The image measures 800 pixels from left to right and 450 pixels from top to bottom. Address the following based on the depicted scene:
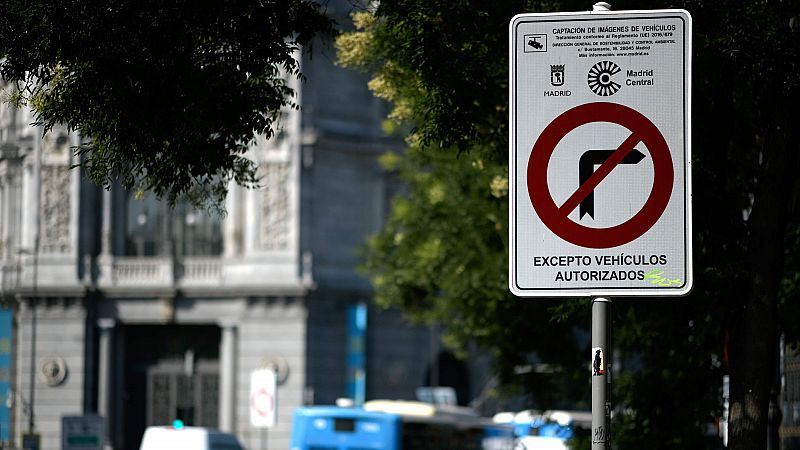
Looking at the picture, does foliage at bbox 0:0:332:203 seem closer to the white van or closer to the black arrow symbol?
the black arrow symbol

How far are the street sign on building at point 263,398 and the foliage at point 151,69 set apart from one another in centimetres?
2055

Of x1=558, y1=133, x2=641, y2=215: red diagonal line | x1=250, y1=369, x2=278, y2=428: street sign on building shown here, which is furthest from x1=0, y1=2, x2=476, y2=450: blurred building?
x1=558, y1=133, x2=641, y2=215: red diagonal line

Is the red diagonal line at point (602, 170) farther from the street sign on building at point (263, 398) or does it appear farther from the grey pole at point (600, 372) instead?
the street sign on building at point (263, 398)

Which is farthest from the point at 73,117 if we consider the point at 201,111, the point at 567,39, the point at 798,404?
the point at 798,404

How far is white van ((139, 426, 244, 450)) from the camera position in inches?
1303

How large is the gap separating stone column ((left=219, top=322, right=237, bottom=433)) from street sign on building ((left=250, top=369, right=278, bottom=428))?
894 inches

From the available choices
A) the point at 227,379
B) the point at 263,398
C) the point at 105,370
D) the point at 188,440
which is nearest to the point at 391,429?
the point at 263,398

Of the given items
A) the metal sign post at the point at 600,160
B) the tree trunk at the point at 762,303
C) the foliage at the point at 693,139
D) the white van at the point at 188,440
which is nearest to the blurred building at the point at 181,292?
the white van at the point at 188,440

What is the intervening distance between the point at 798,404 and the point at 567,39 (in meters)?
18.3

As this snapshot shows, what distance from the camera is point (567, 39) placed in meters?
6.86

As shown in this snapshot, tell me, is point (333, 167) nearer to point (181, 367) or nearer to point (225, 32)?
point (181, 367)

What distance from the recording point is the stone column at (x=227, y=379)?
55.8 m

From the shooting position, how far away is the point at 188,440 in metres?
33.2

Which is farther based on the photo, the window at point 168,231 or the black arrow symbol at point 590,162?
the window at point 168,231
